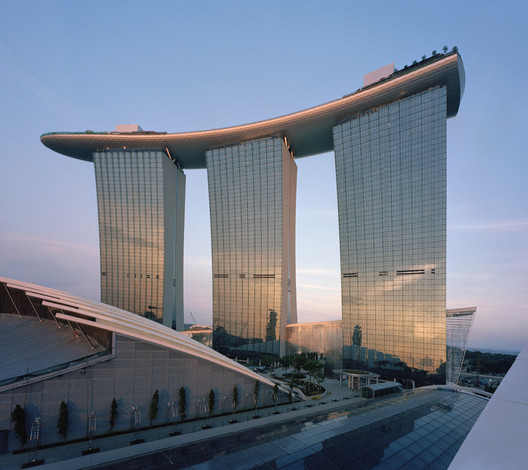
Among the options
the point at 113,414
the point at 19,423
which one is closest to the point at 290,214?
the point at 113,414

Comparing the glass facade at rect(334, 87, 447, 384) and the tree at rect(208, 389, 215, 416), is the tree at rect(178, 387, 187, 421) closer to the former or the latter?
the tree at rect(208, 389, 215, 416)

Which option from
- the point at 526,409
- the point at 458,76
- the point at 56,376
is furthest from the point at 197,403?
the point at 458,76

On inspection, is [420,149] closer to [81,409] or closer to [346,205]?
[346,205]

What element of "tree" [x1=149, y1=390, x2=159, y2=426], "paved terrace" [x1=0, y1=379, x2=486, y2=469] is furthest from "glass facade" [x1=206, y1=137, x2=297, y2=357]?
"tree" [x1=149, y1=390, x2=159, y2=426]

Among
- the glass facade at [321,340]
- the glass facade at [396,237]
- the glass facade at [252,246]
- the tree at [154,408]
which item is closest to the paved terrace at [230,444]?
the tree at [154,408]

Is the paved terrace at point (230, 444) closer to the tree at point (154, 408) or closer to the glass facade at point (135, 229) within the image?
the tree at point (154, 408)

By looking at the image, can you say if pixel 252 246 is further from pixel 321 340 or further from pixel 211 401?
pixel 211 401
